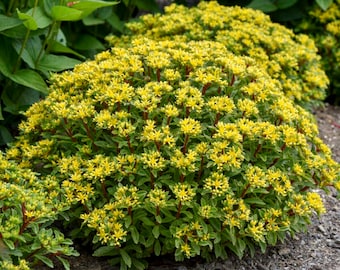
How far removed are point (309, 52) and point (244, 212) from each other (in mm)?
2165

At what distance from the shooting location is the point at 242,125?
3389mm

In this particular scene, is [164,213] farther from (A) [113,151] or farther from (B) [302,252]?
(B) [302,252]

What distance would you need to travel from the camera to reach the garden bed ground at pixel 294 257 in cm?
344

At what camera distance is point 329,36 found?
19.0ft

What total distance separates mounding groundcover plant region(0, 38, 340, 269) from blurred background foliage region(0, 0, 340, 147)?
0.44 meters

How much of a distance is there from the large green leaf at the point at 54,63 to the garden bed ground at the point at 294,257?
1357 millimetres

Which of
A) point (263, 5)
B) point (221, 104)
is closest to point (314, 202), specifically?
point (221, 104)

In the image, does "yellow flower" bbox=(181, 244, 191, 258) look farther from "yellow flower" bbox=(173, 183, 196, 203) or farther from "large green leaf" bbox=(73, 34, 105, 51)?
"large green leaf" bbox=(73, 34, 105, 51)

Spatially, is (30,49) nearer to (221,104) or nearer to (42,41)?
(42,41)

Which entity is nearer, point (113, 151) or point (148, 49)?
point (113, 151)

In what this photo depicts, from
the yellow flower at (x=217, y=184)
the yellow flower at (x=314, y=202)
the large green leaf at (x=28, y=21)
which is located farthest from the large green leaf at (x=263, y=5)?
the yellow flower at (x=217, y=184)

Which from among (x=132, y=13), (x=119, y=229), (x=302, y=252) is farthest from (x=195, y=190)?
(x=132, y=13)

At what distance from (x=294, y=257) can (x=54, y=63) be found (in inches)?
79.6

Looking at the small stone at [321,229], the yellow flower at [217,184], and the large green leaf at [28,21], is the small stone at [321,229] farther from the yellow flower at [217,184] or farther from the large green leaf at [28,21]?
the large green leaf at [28,21]
